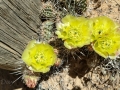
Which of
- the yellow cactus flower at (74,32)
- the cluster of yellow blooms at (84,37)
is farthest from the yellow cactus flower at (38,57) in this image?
the yellow cactus flower at (74,32)

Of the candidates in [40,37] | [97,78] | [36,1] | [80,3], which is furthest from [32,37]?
[97,78]

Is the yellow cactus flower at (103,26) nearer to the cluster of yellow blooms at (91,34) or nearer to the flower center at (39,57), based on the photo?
the cluster of yellow blooms at (91,34)

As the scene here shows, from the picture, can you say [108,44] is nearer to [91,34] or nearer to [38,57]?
[91,34]

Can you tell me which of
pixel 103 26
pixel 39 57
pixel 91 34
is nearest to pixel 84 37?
pixel 91 34

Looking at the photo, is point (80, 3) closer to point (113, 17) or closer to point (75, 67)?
point (113, 17)

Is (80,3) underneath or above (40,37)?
above

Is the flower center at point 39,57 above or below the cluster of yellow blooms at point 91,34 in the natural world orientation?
below

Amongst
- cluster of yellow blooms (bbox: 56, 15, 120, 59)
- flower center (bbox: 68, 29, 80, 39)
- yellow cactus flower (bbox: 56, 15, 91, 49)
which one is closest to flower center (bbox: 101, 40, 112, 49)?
cluster of yellow blooms (bbox: 56, 15, 120, 59)
